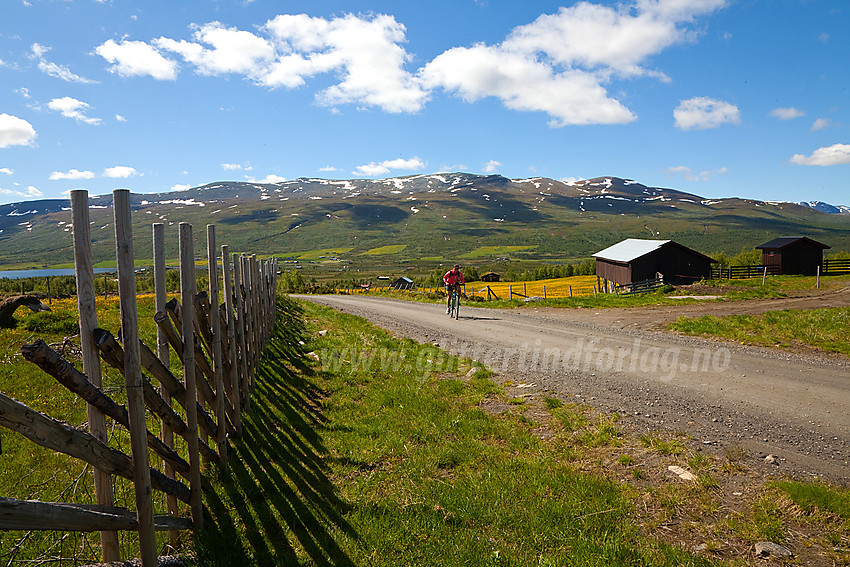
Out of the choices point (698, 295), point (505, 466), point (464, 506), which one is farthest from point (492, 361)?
point (698, 295)

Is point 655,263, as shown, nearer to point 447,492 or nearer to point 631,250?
point 631,250

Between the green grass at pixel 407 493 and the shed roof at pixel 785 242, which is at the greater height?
the shed roof at pixel 785 242

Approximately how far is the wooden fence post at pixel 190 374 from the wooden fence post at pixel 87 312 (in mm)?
1084

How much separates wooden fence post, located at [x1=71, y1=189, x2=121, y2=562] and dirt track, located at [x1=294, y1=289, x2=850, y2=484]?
725 cm

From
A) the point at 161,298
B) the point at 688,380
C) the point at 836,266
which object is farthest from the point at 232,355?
the point at 836,266

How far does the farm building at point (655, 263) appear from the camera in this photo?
45375 mm

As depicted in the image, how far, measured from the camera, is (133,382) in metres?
3.46

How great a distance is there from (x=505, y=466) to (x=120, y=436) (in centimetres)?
515

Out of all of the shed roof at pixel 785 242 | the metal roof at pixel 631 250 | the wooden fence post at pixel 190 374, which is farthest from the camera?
the shed roof at pixel 785 242

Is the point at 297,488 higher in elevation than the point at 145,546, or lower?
lower

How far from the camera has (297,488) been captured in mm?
5488

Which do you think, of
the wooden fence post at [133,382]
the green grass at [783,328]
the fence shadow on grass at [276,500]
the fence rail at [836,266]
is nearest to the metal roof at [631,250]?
the fence rail at [836,266]

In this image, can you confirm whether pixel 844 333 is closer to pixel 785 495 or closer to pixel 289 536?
pixel 785 495

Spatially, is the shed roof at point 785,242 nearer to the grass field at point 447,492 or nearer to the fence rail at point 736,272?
the fence rail at point 736,272
